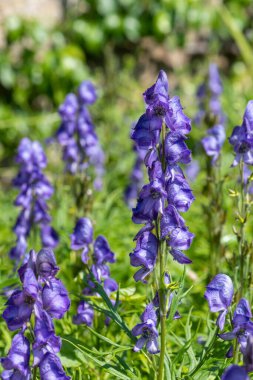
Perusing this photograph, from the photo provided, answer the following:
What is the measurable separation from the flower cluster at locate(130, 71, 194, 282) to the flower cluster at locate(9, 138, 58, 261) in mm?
1870

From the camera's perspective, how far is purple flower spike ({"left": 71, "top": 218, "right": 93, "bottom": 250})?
3305 mm

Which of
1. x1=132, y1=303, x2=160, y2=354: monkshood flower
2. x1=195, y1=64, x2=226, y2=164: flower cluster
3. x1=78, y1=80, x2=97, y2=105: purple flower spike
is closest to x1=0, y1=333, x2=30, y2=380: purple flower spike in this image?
x1=132, y1=303, x2=160, y2=354: monkshood flower

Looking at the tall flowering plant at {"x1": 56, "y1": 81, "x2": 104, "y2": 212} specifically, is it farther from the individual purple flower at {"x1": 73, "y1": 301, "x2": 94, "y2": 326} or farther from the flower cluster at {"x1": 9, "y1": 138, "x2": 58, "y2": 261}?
the individual purple flower at {"x1": 73, "y1": 301, "x2": 94, "y2": 326}

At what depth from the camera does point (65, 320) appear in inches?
135

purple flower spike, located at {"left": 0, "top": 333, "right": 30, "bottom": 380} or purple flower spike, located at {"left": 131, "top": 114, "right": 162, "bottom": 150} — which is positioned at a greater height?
purple flower spike, located at {"left": 131, "top": 114, "right": 162, "bottom": 150}

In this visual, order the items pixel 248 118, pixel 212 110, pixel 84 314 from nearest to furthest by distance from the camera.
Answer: pixel 248 118, pixel 84 314, pixel 212 110

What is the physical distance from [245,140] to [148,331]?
0.92 meters

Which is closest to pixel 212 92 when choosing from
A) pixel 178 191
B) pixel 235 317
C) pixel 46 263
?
pixel 178 191

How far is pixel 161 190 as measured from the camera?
7.70 ft

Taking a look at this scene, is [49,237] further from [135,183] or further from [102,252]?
[135,183]

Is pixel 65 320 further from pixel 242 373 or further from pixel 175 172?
pixel 242 373

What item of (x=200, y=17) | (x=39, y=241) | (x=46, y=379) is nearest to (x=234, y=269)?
(x=46, y=379)

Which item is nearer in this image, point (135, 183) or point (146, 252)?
point (146, 252)

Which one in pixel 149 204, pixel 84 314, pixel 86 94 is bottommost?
pixel 84 314
